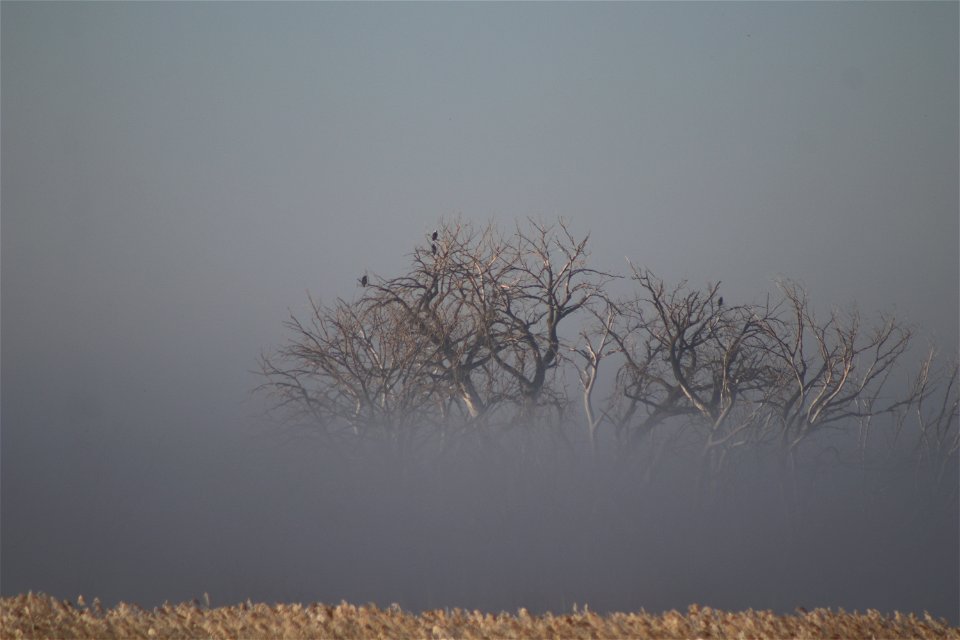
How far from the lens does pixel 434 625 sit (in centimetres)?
513

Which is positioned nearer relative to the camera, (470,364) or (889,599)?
(889,599)

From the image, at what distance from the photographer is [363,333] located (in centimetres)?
836

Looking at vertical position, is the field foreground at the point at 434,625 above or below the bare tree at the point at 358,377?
below

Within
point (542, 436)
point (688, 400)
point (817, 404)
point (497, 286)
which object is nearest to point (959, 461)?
point (817, 404)

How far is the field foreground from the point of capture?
4926 mm

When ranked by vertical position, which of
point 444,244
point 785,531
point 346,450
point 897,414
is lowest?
point 785,531

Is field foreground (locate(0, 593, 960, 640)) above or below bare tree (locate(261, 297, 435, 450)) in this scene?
below

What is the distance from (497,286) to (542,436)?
1.52 meters

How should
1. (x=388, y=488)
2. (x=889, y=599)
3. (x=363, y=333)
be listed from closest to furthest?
(x=889, y=599) → (x=388, y=488) → (x=363, y=333)

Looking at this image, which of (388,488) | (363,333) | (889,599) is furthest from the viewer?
(363,333)

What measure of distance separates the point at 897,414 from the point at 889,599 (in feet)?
5.99

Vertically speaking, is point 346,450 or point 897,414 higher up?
point 346,450

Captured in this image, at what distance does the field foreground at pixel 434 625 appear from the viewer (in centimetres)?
493

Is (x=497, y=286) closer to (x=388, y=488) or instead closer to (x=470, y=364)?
(x=470, y=364)
